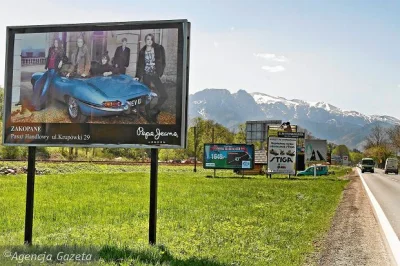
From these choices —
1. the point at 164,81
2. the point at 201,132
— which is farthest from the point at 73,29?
the point at 201,132

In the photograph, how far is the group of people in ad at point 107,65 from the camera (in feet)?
29.0

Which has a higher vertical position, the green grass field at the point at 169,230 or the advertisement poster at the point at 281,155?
the advertisement poster at the point at 281,155

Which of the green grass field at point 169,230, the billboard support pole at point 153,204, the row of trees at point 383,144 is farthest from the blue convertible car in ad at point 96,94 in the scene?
the row of trees at point 383,144

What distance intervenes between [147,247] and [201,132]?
103 meters

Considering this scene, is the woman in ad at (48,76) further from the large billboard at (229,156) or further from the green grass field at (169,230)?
the large billboard at (229,156)

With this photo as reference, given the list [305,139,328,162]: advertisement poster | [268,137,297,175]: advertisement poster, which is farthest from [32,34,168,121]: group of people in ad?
[305,139,328,162]: advertisement poster

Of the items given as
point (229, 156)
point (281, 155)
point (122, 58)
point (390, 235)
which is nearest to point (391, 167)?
point (281, 155)

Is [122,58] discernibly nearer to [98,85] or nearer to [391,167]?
[98,85]

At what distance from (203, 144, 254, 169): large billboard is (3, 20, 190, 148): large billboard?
43.8 metres

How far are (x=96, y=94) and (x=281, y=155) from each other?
140 ft

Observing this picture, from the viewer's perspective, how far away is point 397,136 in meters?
112

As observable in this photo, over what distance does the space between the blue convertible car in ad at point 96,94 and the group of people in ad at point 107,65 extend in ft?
0.27

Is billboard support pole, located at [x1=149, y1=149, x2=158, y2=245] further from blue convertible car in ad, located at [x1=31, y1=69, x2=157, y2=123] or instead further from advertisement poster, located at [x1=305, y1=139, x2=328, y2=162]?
advertisement poster, located at [x1=305, y1=139, x2=328, y2=162]

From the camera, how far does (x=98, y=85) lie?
9.07 meters
